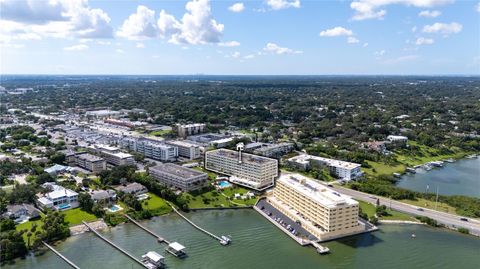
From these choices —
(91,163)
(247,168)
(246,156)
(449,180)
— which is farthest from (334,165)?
(91,163)

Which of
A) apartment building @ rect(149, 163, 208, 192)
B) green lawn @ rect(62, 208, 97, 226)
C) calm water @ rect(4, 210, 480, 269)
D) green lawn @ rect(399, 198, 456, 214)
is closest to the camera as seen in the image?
calm water @ rect(4, 210, 480, 269)

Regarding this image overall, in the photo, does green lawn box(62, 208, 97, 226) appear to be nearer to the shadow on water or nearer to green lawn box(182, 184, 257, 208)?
green lawn box(182, 184, 257, 208)

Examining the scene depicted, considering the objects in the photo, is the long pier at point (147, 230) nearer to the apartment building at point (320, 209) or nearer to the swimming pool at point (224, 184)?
the apartment building at point (320, 209)

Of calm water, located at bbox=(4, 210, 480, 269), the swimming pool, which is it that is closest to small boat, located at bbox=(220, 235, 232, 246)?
calm water, located at bbox=(4, 210, 480, 269)

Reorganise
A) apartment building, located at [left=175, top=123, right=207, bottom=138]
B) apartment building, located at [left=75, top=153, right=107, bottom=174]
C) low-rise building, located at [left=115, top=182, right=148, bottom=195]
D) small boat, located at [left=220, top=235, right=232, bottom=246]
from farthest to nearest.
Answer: apartment building, located at [left=175, top=123, right=207, bottom=138] < apartment building, located at [left=75, top=153, right=107, bottom=174] < low-rise building, located at [left=115, top=182, right=148, bottom=195] < small boat, located at [left=220, top=235, right=232, bottom=246]

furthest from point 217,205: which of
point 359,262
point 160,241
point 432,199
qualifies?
point 432,199

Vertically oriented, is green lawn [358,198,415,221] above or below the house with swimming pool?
below

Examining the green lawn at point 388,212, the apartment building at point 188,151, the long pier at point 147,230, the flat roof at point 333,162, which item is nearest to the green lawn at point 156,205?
the long pier at point 147,230
